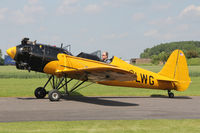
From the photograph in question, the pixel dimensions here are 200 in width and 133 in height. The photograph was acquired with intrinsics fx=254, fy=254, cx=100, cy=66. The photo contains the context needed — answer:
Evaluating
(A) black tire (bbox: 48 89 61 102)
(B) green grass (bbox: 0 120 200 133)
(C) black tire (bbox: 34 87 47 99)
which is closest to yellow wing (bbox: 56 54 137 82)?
(A) black tire (bbox: 48 89 61 102)

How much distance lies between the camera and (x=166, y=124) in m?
6.97

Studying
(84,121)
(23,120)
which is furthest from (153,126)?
(23,120)

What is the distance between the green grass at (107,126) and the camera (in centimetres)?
609

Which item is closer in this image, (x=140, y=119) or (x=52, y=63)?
(x=140, y=119)

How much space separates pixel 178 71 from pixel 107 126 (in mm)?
9100

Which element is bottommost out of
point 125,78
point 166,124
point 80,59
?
point 166,124

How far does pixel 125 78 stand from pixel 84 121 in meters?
3.88

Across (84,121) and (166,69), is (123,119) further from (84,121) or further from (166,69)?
(166,69)

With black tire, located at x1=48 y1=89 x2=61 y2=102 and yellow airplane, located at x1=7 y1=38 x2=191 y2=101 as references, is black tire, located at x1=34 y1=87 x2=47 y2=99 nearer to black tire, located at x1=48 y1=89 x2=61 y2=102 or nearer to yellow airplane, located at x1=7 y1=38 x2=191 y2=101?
yellow airplane, located at x1=7 y1=38 x2=191 y2=101

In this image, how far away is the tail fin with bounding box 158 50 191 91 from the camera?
14500 millimetres

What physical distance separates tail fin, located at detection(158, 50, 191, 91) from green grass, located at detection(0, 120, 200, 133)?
7.30m

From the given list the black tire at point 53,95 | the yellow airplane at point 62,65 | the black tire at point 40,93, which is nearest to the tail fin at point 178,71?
the yellow airplane at point 62,65

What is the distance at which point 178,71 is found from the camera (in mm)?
14555

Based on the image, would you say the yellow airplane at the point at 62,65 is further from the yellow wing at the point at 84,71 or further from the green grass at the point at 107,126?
the green grass at the point at 107,126
